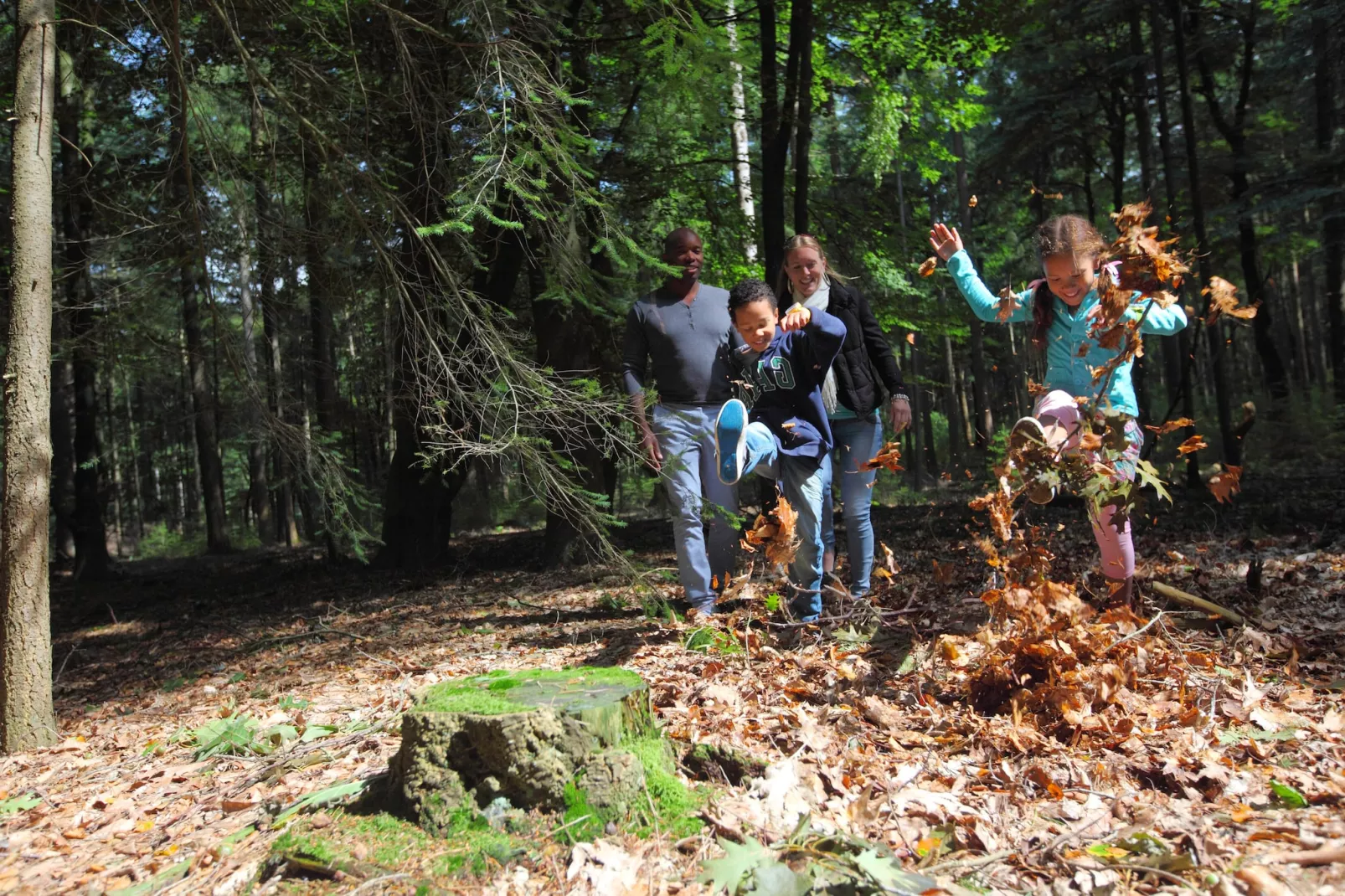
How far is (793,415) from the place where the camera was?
466cm

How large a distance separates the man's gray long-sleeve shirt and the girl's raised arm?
1411 mm

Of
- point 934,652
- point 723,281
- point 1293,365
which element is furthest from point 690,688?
point 1293,365

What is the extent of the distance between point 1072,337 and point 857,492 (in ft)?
4.73

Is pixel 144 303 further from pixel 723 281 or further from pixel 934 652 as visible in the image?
pixel 723 281

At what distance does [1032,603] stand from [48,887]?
3.58m

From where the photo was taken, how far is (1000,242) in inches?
1048

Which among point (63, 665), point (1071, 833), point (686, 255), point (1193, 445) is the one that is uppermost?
point (686, 255)

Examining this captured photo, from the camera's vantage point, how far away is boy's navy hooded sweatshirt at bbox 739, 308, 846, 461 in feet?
14.7

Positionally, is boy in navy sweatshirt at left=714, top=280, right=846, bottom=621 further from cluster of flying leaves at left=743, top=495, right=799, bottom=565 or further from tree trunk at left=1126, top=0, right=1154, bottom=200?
tree trunk at left=1126, top=0, right=1154, bottom=200

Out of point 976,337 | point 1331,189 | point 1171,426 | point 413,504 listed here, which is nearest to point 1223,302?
point 1171,426

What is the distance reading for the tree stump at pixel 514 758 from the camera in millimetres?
2732

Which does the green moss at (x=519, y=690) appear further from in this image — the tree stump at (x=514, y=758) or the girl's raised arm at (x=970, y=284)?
the girl's raised arm at (x=970, y=284)

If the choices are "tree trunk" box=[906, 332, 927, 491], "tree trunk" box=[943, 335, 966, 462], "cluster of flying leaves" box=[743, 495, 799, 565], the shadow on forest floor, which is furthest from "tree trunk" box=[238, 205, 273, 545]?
"tree trunk" box=[943, 335, 966, 462]

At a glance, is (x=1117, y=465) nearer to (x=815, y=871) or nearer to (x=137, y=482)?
(x=815, y=871)
